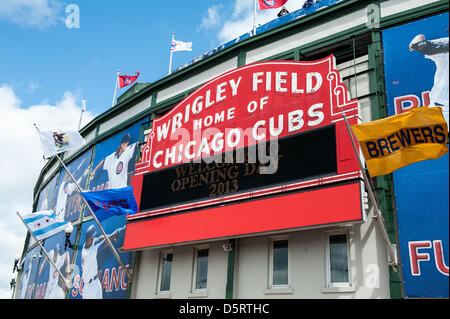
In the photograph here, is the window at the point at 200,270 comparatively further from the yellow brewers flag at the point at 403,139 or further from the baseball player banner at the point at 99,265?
the yellow brewers flag at the point at 403,139

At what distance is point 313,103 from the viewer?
1454 cm

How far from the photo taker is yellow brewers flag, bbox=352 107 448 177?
392 inches

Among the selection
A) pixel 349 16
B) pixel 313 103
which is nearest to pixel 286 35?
pixel 349 16

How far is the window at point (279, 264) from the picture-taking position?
14227mm

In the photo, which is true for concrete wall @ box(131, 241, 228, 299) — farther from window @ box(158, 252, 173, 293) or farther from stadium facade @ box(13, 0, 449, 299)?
window @ box(158, 252, 173, 293)

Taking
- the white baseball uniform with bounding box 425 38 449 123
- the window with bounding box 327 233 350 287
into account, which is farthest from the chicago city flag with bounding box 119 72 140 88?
the white baseball uniform with bounding box 425 38 449 123

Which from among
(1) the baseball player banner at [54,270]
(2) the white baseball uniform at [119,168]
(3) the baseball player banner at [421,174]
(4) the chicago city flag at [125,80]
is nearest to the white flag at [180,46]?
(4) the chicago city flag at [125,80]

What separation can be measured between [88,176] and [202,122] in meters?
12.3

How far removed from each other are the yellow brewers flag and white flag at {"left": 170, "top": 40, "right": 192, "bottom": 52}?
17431 millimetres

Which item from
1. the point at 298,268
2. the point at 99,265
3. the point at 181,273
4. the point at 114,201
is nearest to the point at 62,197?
the point at 99,265

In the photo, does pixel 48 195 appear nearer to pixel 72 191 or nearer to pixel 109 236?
pixel 72 191

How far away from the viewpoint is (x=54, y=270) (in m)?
27.9

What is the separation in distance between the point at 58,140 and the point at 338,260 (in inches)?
513

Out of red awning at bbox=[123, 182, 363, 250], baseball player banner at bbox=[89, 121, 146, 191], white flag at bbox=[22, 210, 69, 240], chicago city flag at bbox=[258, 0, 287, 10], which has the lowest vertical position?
red awning at bbox=[123, 182, 363, 250]
